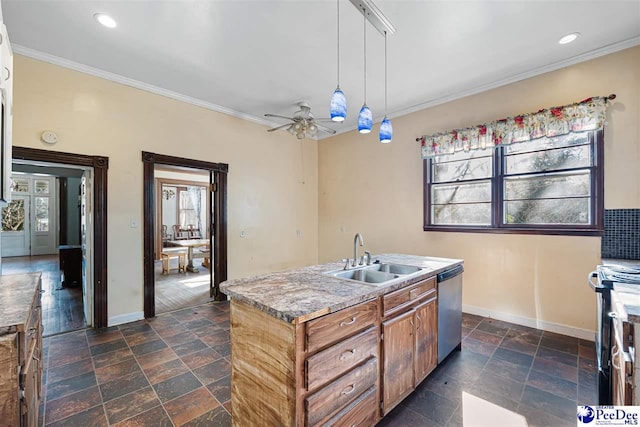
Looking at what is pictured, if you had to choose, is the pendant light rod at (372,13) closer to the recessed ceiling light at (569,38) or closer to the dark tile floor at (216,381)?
the recessed ceiling light at (569,38)

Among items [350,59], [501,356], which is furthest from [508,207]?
[350,59]

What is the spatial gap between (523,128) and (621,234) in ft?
4.46

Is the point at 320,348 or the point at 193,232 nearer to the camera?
the point at 320,348

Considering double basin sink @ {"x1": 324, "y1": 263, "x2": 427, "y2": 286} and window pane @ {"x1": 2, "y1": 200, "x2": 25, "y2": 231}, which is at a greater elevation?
window pane @ {"x1": 2, "y1": 200, "x2": 25, "y2": 231}

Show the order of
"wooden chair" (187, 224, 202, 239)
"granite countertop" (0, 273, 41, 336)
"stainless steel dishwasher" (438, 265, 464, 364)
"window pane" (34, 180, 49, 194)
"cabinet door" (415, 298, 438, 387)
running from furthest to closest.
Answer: "wooden chair" (187, 224, 202, 239)
"window pane" (34, 180, 49, 194)
"stainless steel dishwasher" (438, 265, 464, 364)
"cabinet door" (415, 298, 438, 387)
"granite countertop" (0, 273, 41, 336)

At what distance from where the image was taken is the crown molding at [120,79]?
8.88ft

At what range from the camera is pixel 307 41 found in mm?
2553

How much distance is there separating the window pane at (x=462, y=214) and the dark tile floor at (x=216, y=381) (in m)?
1.29

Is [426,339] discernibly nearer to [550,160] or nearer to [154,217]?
[550,160]

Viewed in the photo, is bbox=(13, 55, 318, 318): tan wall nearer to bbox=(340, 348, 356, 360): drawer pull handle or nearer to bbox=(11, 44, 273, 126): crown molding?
bbox=(11, 44, 273, 126): crown molding

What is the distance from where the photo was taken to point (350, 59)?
285cm

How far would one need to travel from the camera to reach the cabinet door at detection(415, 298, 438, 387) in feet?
6.46

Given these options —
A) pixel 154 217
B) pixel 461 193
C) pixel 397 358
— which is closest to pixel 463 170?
pixel 461 193

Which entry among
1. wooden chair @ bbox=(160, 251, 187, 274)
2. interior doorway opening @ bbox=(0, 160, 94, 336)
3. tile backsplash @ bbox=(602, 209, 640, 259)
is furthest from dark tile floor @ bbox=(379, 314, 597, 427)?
interior doorway opening @ bbox=(0, 160, 94, 336)
